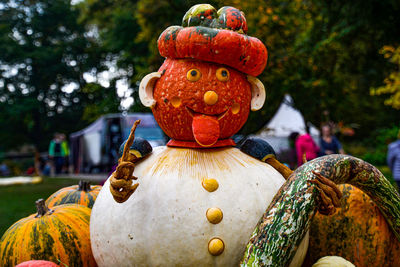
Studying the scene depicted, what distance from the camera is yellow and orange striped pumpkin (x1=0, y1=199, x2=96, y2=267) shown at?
2.44 m

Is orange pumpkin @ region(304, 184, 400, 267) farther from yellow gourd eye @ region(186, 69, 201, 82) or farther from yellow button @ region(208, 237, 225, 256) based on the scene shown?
yellow gourd eye @ region(186, 69, 201, 82)

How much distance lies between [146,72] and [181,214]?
133 inches

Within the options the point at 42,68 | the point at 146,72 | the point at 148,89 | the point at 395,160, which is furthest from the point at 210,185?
the point at 42,68

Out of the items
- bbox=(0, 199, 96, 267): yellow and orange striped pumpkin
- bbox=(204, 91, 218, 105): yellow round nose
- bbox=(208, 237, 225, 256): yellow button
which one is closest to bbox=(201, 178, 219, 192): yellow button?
bbox=(208, 237, 225, 256): yellow button

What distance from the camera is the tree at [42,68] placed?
25750mm

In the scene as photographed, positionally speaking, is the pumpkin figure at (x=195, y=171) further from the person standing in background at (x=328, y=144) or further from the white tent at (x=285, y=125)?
the white tent at (x=285, y=125)

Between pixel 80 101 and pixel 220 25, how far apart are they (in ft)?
90.9

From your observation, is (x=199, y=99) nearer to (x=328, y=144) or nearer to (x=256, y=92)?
(x=256, y=92)

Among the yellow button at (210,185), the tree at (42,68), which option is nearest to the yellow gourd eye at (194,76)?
the yellow button at (210,185)

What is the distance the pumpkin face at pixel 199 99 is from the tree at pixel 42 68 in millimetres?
23646

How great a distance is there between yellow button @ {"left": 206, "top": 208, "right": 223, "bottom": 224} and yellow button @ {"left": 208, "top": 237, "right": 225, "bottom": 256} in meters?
0.10

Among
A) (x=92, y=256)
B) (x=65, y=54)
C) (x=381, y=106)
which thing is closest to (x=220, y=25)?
(x=92, y=256)

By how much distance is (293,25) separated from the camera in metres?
11.0

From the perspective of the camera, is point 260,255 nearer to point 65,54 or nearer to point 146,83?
point 146,83
